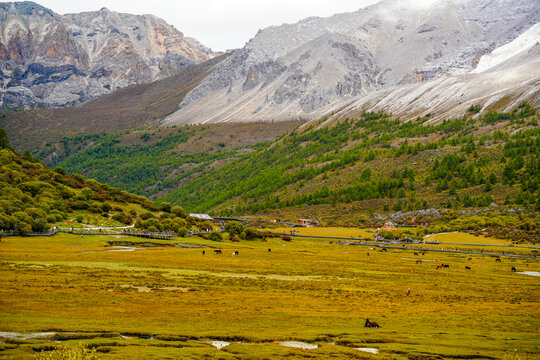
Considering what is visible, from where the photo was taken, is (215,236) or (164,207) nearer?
(215,236)

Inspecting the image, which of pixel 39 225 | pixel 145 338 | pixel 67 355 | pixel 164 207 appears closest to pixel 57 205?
pixel 39 225

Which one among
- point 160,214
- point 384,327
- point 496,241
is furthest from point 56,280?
point 496,241

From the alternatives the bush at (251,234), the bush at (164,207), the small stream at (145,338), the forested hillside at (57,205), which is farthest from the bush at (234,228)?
the small stream at (145,338)

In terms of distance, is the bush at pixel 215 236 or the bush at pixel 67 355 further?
the bush at pixel 215 236

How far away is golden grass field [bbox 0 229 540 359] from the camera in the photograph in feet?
90.7

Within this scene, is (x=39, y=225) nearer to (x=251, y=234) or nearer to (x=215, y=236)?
(x=215, y=236)

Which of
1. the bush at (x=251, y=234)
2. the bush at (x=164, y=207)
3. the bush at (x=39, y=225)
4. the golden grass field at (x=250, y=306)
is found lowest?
the bush at (x=251, y=234)

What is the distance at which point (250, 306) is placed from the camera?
3997cm

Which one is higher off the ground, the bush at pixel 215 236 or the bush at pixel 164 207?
the bush at pixel 164 207

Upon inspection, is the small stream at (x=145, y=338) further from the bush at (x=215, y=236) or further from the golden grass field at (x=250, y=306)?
the bush at (x=215, y=236)

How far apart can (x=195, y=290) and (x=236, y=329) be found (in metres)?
14.5

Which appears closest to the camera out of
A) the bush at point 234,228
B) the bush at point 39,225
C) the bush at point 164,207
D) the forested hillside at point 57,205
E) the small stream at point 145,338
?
the small stream at point 145,338

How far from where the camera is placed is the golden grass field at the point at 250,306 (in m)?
27.6

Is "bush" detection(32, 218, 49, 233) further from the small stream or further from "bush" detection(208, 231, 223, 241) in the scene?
the small stream
